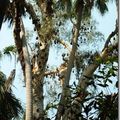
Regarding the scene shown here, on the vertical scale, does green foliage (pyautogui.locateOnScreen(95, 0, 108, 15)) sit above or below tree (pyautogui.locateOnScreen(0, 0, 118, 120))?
above

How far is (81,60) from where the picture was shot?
13.5 m

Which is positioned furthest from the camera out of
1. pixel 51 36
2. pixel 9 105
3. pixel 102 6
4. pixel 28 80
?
pixel 102 6

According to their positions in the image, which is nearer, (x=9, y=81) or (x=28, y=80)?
(x=28, y=80)

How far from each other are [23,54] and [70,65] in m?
1.21

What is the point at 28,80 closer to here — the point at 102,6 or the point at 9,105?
the point at 9,105

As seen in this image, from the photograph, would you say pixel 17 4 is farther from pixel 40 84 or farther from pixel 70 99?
pixel 70 99

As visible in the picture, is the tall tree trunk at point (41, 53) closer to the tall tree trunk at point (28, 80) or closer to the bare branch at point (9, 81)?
the bare branch at point (9, 81)

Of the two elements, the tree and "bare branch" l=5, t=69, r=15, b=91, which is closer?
the tree

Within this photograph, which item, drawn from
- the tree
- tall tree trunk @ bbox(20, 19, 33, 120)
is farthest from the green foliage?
tall tree trunk @ bbox(20, 19, 33, 120)

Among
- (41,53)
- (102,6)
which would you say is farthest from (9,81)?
(102,6)

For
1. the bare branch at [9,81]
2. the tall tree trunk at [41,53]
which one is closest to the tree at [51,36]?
the tall tree trunk at [41,53]

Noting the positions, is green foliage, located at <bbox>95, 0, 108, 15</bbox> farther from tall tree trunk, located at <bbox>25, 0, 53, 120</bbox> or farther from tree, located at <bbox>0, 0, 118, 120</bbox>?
tall tree trunk, located at <bbox>25, 0, 53, 120</bbox>

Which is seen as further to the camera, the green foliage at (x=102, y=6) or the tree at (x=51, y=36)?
the green foliage at (x=102, y=6)

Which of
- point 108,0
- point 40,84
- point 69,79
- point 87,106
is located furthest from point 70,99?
point 108,0
